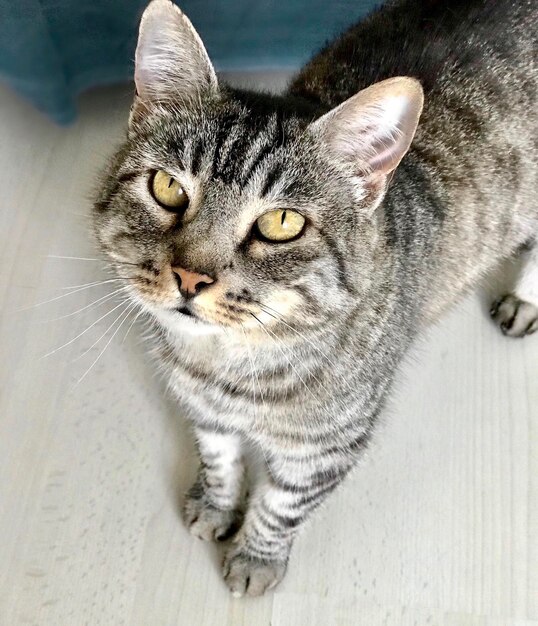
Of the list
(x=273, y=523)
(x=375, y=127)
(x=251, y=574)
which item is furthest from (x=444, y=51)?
(x=251, y=574)

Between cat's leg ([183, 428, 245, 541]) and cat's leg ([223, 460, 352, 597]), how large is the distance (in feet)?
0.14

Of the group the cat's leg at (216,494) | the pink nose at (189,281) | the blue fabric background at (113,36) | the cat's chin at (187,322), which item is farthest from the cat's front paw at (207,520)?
the blue fabric background at (113,36)

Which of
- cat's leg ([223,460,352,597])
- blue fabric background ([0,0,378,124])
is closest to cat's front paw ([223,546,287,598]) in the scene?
cat's leg ([223,460,352,597])

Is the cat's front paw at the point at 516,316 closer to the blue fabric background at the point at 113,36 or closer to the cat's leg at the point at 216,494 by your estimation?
the cat's leg at the point at 216,494

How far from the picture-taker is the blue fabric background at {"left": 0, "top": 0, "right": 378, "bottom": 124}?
5.64ft

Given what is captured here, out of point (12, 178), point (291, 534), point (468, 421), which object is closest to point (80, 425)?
point (291, 534)

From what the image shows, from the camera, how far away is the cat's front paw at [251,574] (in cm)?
123

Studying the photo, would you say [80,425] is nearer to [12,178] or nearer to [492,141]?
[12,178]

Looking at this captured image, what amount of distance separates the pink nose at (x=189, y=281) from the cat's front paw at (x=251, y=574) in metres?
0.62

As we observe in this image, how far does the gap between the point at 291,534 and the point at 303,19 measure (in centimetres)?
125

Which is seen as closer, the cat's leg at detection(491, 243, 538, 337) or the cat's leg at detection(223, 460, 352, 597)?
the cat's leg at detection(223, 460, 352, 597)

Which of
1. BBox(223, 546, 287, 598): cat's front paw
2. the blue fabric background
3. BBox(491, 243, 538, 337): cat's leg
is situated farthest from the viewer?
the blue fabric background

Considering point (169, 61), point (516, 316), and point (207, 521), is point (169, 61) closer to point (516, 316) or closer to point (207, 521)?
point (207, 521)

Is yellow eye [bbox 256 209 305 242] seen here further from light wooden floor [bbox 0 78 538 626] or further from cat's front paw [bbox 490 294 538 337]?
cat's front paw [bbox 490 294 538 337]
